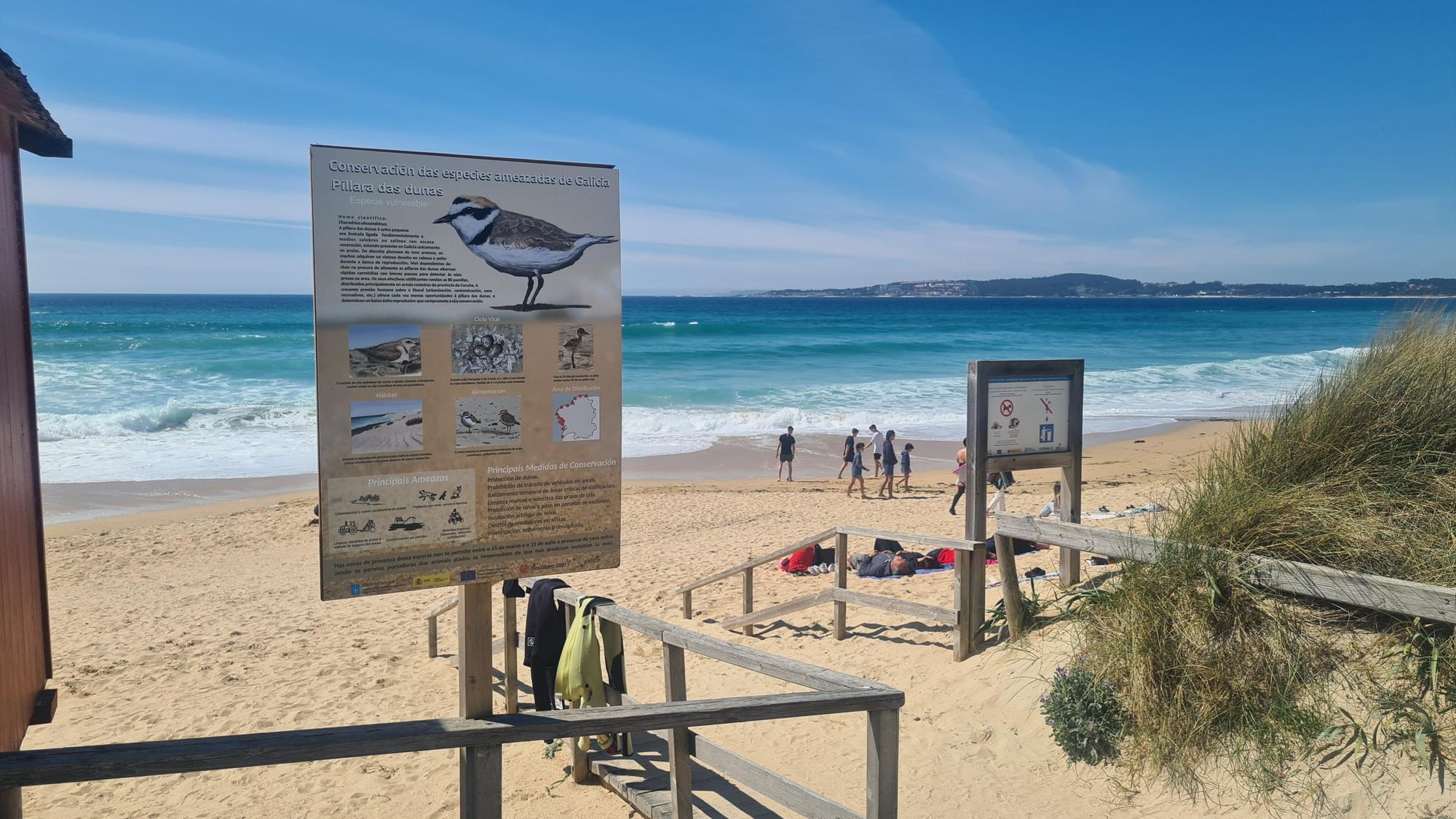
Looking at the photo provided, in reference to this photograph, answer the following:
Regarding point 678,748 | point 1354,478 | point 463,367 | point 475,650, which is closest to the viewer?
Answer: point 463,367

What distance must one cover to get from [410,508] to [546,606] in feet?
7.12

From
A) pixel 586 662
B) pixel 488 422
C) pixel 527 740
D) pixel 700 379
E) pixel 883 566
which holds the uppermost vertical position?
pixel 488 422

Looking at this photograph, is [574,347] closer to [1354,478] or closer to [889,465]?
[1354,478]

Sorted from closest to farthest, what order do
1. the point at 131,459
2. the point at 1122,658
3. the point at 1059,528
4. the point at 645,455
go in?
the point at 1122,658 < the point at 1059,528 < the point at 131,459 < the point at 645,455

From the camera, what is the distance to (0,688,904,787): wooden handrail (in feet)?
7.66

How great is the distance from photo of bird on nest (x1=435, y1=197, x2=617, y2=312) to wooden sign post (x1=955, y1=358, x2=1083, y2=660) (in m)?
3.87

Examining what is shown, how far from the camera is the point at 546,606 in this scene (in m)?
5.14

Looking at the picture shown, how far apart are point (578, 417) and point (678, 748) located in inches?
70.2

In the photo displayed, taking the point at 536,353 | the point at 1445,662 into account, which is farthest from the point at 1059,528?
the point at 536,353

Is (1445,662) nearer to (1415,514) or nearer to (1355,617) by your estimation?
(1355,617)

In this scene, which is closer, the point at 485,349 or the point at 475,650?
the point at 485,349

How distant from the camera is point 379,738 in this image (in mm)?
2641

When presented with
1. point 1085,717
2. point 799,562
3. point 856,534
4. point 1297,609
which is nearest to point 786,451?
point 799,562

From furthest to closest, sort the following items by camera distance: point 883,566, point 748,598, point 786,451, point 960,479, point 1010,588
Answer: point 786,451, point 960,479, point 883,566, point 748,598, point 1010,588
